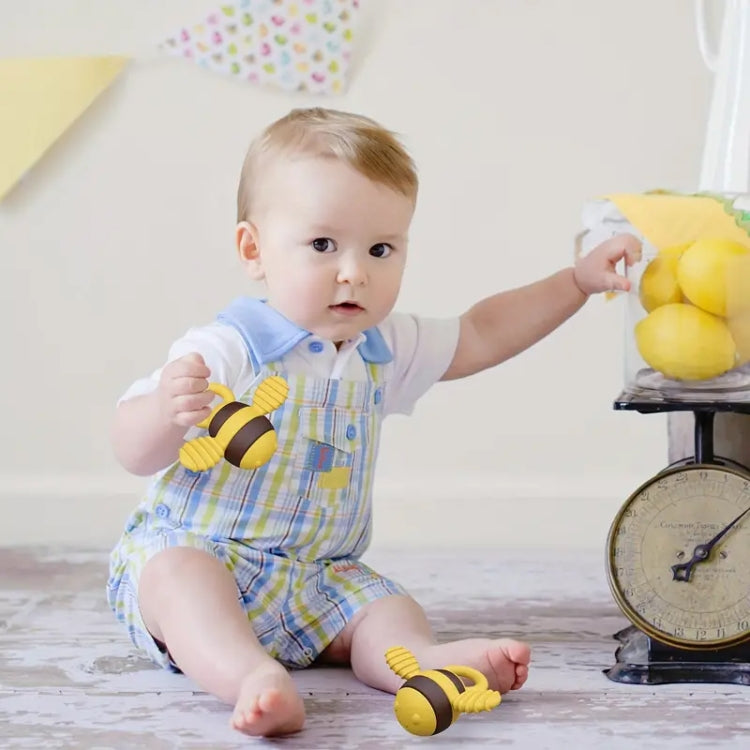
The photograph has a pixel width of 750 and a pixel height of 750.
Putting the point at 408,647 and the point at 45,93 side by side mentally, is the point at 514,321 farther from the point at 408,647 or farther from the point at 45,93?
the point at 45,93

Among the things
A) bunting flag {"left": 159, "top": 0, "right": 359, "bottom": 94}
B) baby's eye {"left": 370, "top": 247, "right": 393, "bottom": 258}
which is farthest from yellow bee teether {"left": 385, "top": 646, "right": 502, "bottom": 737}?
bunting flag {"left": 159, "top": 0, "right": 359, "bottom": 94}

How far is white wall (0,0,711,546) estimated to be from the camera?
1.88m

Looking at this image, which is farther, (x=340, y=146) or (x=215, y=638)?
(x=340, y=146)

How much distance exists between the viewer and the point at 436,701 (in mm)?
979

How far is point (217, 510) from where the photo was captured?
1.21 m

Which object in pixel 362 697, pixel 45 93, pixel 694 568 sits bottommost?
pixel 362 697

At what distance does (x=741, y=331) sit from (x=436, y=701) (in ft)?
1.39

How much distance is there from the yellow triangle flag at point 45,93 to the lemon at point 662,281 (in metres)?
1.05

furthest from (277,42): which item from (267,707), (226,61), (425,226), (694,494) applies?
(267,707)

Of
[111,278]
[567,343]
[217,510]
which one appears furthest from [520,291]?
[111,278]

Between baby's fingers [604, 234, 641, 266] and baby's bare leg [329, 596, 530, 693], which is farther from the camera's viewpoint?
baby's fingers [604, 234, 641, 266]

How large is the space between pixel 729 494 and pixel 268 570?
0.44m

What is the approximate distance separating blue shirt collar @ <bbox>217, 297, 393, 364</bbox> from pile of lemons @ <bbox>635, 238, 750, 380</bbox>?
32cm

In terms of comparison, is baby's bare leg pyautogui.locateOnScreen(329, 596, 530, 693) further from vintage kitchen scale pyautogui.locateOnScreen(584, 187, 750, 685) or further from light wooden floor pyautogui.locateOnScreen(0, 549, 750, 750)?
vintage kitchen scale pyautogui.locateOnScreen(584, 187, 750, 685)
